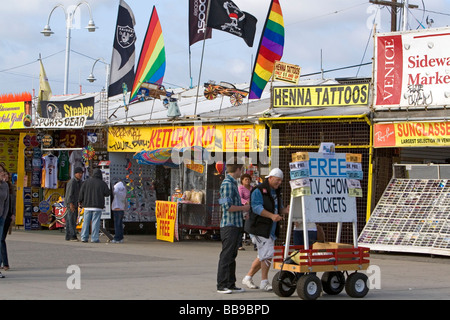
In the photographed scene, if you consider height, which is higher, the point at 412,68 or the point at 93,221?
the point at 412,68

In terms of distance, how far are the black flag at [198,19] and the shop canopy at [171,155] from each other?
304 centimetres

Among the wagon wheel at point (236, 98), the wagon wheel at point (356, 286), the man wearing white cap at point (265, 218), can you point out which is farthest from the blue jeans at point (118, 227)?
the wagon wheel at point (356, 286)

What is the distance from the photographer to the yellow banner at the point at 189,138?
1829 cm

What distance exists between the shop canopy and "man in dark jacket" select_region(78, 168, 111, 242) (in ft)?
4.02

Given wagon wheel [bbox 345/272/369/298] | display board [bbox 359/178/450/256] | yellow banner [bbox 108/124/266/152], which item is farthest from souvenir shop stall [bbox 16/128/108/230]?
wagon wheel [bbox 345/272/369/298]

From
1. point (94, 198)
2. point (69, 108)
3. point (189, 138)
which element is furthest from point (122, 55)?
point (94, 198)

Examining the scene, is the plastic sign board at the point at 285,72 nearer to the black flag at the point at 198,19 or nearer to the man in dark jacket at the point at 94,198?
the black flag at the point at 198,19

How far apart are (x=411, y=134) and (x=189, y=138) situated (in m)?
5.92

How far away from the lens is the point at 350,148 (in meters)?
17.0

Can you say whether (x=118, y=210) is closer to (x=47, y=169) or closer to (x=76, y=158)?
(x=76, y=158)

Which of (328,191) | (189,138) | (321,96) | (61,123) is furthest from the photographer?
(61,123)

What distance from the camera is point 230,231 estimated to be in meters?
10.4
